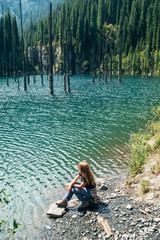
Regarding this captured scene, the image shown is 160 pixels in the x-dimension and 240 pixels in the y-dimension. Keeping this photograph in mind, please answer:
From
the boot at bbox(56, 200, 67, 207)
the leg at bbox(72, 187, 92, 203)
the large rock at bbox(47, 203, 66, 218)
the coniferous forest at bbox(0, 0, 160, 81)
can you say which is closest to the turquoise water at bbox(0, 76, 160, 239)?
the large rock at bbox(47, 203, 66, 218)

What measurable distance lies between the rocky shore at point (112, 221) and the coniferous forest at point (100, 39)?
340ft

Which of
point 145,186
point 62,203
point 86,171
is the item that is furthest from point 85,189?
point 145,186

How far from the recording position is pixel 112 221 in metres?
6.38

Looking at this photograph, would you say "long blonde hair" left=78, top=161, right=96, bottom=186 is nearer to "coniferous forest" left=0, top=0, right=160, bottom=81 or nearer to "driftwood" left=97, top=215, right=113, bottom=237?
"driftwood" left=97, top=215, right=113, bottom=237

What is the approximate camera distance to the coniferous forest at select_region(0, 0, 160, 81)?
118 m

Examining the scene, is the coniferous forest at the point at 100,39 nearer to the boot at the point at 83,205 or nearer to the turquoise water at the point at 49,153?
the turquoise water at the point at 49,153

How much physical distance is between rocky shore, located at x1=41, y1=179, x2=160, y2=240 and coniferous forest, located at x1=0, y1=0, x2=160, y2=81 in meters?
104

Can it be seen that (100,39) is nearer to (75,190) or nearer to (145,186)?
(145,186)

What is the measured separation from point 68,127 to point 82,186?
1207 centimetres

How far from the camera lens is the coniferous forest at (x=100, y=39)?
118 meters

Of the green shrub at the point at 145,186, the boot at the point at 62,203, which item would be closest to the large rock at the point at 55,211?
the boot at the point at 62,203

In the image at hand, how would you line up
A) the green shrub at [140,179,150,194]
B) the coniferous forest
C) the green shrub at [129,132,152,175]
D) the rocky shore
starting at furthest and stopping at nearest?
1. the coniferous forest
2. the green shrub at [129,132,152,175]
3. the green shrub at [140,179,150,194]
4. the rocky shore

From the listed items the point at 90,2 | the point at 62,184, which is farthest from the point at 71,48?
the point at 62,184

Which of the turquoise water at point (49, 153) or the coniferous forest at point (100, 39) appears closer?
the turquoise water at point (49, 153)
